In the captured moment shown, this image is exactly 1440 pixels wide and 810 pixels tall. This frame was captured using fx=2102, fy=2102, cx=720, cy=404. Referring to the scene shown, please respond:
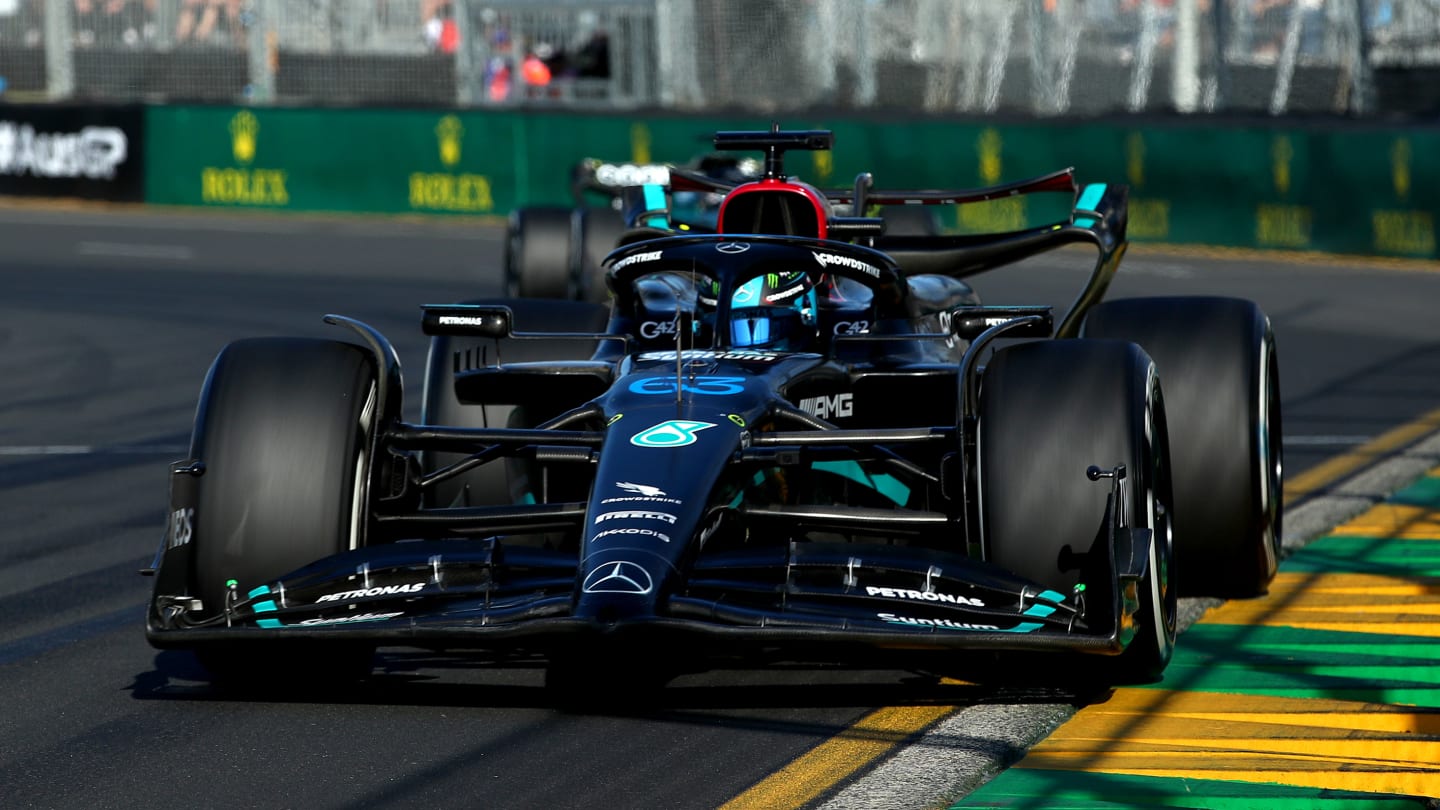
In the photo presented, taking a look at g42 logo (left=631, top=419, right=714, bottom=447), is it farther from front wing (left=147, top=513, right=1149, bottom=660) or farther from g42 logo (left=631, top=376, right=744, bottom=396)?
front wing (left=147, top=513, right=1149, bottom=660)

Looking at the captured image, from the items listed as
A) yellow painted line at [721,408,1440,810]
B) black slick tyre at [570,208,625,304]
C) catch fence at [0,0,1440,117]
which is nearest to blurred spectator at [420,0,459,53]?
catch fence at [0,0,1440,117]

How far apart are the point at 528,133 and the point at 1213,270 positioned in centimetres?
913

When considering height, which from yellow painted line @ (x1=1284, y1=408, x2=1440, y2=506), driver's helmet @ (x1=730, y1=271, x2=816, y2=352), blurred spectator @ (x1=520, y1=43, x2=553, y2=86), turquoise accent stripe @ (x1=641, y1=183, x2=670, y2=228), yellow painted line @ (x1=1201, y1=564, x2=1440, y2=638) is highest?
blurred spectator @ (x1=520, y1=43, x2=553, y2=86)

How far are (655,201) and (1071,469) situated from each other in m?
4.73

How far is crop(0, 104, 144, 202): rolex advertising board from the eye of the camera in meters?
27.0

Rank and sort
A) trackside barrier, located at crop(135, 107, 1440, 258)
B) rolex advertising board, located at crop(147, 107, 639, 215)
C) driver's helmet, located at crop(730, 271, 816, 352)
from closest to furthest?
driver's helmet, located at crop(730, 271, 816, 352) → trackside barrier, located at crop(135, 107, 1440, 258) → rolex advertising board, located at crop(147, 107, 639, 215)

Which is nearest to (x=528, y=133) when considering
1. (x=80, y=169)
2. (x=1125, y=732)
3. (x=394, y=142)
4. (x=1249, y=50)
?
(x=394, y=142)

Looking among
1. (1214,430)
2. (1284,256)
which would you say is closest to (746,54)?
(1284,256)

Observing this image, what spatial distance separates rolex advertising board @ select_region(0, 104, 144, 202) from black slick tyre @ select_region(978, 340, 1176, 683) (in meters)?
22.8

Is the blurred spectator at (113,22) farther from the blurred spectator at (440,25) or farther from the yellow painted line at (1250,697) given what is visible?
the yellow painted line at (1250,697)

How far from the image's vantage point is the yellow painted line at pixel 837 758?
4902mm

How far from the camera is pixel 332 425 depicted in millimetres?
5883

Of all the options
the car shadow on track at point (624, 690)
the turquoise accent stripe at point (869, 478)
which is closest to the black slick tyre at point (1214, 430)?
the turquoise accent stripe at point (869, 478)

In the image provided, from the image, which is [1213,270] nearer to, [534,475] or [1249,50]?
[1249,50]
